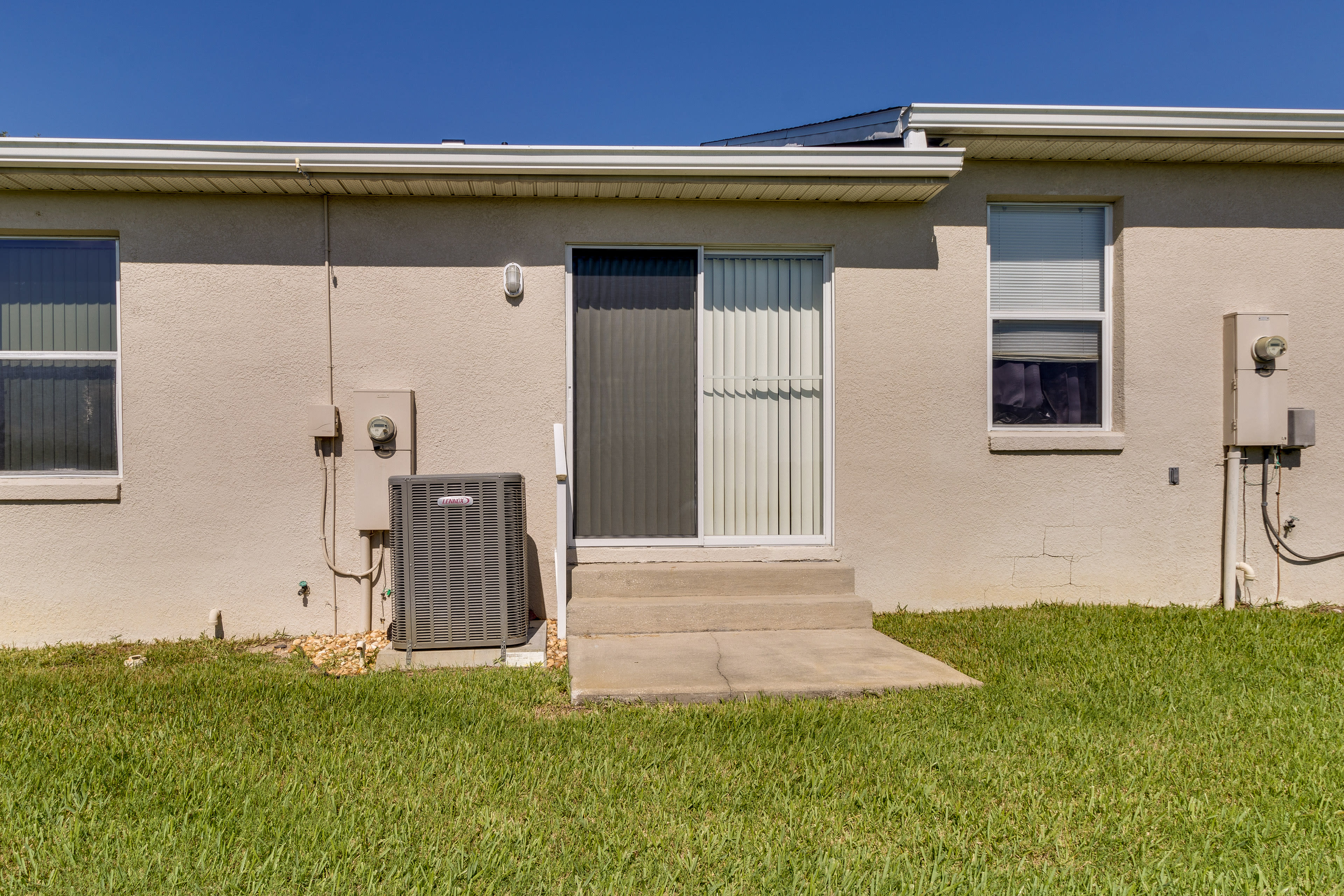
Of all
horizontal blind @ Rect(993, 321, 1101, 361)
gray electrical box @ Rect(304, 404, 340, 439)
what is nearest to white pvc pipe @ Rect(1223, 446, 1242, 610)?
horizontal blind @ Rect(993, 321, 1101, 361)

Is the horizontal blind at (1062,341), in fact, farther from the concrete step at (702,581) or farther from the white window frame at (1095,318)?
the concrete step at (702,581)

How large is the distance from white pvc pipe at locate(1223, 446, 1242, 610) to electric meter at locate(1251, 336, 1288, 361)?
2.06 feet

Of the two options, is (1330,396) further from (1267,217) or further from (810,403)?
(810,403)

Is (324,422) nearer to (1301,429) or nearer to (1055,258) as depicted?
(1055,258)

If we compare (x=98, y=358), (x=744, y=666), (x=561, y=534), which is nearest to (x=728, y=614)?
(x=744, y=666)

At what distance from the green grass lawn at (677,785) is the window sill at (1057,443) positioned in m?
1.69

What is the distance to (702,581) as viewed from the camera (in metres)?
5.01

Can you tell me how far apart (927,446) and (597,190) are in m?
2.82

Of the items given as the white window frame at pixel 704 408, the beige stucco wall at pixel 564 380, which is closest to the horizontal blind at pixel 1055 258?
the beige stucco wall at pixel 564 380

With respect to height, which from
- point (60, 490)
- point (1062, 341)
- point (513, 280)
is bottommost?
point (60, 490)

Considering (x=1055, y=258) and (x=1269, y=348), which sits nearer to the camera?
(x=1269, y=348)

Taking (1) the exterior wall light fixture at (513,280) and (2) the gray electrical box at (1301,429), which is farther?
(2) the gray electrical box at (1301,429)

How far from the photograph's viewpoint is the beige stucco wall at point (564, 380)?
5016 millimetres

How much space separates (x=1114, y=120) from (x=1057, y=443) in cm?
213
